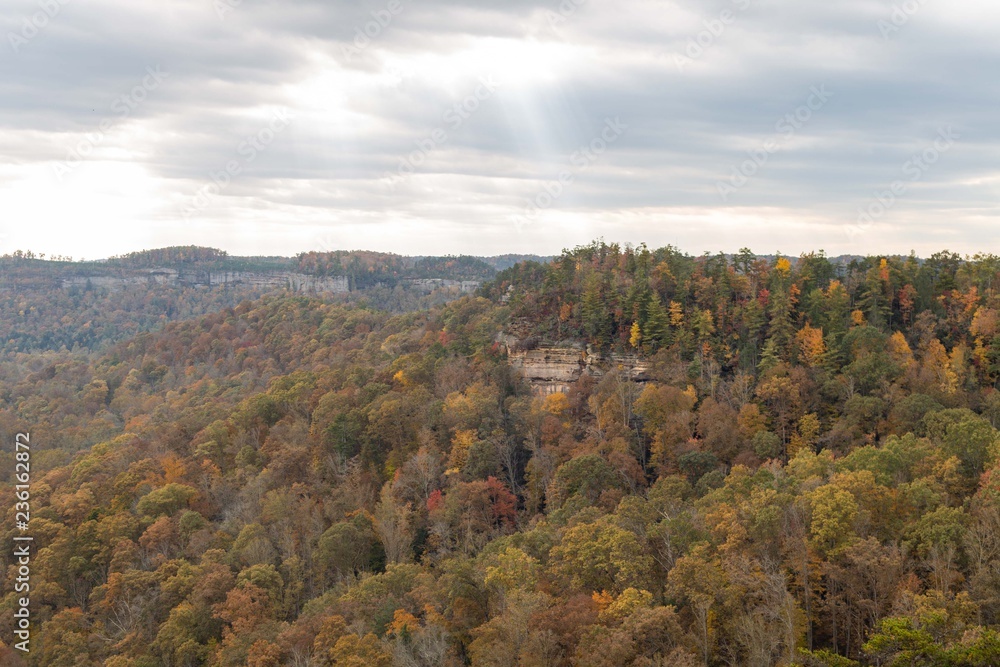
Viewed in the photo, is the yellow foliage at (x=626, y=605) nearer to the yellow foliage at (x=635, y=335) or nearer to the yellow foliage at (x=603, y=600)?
the yellow foliage at (x=603, y=600)

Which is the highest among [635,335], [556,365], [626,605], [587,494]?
[635,335]

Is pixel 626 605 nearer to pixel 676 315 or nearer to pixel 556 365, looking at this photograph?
pixel 676 315

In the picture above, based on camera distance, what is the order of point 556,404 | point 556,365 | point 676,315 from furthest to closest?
point 556,365
point 676,315
point 556,404

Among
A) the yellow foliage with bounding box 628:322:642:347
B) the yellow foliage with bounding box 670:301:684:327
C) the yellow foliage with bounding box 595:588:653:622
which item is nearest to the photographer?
the yellow foliage with bounding box 595:588:653:622

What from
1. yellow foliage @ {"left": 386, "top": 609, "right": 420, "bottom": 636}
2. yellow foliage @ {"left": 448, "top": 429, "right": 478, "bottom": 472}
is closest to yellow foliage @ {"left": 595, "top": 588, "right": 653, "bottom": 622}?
yellow foliage @ {"left": 386, "top": 609, "right": 420, "bottom": 636}

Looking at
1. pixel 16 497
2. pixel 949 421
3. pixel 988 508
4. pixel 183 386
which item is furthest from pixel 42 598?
pixel 183 386

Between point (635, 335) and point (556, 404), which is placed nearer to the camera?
point (556, 404)

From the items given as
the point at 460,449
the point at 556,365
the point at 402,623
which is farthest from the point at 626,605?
the point at 556,365

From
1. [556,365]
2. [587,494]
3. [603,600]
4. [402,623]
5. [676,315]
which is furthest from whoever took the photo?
[556,365]

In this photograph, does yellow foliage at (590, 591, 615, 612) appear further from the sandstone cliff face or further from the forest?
the sandstone cliff face
